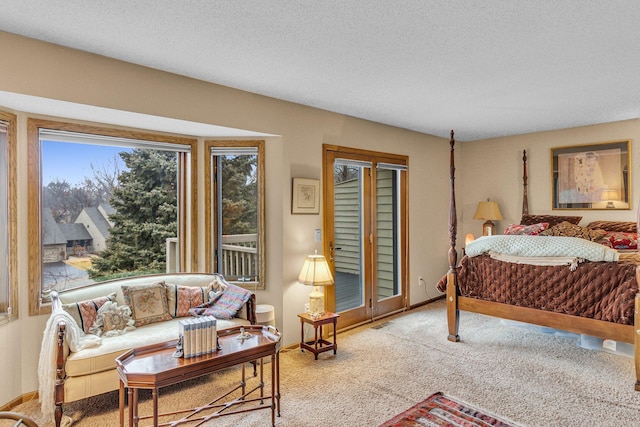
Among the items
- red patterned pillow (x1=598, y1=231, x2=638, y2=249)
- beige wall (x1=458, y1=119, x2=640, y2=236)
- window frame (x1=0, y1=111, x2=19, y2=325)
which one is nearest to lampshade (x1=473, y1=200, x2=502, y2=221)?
beige wall (x1=458, y1=119, x2=640, y2=236)

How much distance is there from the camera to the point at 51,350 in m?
2.53

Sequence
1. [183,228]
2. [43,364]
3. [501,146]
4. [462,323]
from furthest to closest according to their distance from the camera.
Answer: [501,146], [462,323], [183,228], [43,364]

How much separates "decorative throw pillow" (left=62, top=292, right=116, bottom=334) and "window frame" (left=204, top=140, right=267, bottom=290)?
1.11 m

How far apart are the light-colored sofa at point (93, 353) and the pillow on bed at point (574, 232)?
3.92m

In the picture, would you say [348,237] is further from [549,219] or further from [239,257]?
[549,219]

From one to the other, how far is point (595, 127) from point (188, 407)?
5.64 meters

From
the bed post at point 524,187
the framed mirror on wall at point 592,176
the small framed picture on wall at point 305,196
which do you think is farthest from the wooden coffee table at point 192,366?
the framed mirror on wall at point 592,176

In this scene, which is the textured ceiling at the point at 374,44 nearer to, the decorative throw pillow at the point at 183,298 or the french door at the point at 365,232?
the french door at the point at 365,232

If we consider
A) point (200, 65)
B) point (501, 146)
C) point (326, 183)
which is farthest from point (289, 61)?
point (501, 146)

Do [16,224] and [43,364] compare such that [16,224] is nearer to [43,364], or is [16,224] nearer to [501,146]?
[43,364]

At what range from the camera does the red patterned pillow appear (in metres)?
4.32

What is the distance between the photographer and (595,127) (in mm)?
4980

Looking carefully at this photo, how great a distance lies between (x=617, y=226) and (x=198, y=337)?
502 cm

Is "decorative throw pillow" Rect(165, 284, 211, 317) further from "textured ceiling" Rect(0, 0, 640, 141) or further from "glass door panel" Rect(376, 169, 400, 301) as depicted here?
"glass door panel" Rect(376, 169, 400, 301)
